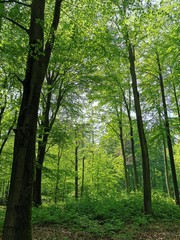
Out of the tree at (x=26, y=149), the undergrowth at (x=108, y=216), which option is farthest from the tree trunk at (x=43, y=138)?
the tree at (x=26, y=149)

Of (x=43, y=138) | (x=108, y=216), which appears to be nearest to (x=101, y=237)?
(x=108, y=216)

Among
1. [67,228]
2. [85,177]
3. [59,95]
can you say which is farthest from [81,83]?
[85,177]

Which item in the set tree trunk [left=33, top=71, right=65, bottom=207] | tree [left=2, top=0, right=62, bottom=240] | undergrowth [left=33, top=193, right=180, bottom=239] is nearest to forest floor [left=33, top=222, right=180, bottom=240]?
undergrowth [left=33, top=193, right=180, bottom=239]

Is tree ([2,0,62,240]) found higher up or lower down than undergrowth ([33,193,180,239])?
higher up

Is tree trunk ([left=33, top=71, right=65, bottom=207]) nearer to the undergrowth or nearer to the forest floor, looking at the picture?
the undergrowth

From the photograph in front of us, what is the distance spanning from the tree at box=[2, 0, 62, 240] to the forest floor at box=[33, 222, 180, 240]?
7.04ft

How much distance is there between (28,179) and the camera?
4883mm

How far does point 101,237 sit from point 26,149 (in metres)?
3.81

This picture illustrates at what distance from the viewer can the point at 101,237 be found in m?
6.87

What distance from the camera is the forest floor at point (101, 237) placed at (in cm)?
667

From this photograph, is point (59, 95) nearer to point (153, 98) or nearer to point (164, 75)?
point (153, 98)

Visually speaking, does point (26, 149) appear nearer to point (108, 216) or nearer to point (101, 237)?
point (101, 237)

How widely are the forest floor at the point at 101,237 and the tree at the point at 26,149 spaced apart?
2.15 metres

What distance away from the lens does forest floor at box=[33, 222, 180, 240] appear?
6.67 meters
